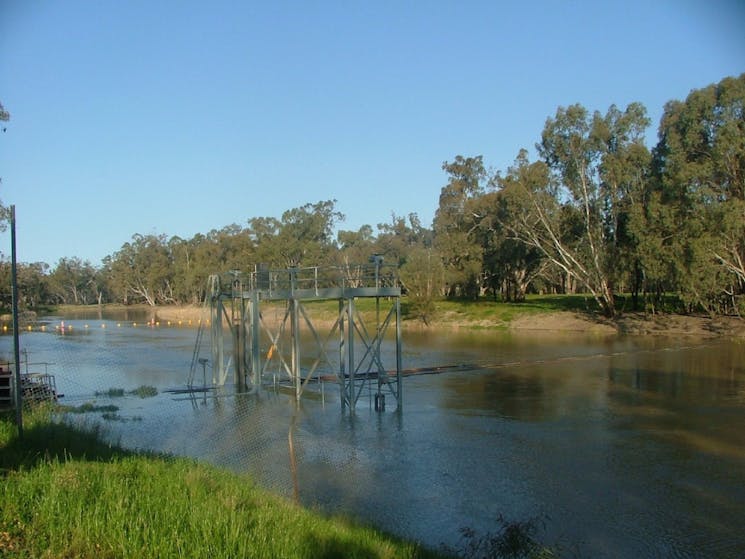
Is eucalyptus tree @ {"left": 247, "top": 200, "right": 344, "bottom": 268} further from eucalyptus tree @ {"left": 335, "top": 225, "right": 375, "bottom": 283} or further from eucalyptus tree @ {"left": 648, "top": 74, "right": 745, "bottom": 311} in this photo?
eucalyptus tree @ {"left": 648, "top": 74, "right": 745, "bottom": 311}

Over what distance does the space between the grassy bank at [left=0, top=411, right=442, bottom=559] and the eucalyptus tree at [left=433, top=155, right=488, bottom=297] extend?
180 feet

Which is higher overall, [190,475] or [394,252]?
[394,252]

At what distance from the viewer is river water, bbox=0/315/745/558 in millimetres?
11227

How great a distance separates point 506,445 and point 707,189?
99.3 ft

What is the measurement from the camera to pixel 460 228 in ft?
230

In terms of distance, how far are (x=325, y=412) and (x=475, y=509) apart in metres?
9.91

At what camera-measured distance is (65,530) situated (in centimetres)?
766

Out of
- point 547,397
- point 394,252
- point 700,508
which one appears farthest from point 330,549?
point 394,252

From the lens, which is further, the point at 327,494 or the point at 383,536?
the point at 327,494

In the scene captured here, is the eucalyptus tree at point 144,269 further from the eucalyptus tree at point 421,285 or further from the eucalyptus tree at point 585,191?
the eucalyptus tree at point 585,191

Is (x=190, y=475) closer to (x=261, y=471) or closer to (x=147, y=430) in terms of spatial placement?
(x=261, y=471)

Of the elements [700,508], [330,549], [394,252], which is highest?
[394,252]

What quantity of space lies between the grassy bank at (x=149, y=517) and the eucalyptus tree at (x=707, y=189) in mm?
36450

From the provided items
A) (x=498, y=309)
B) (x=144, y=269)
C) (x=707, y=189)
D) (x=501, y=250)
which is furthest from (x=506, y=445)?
(x=144, y=269)
